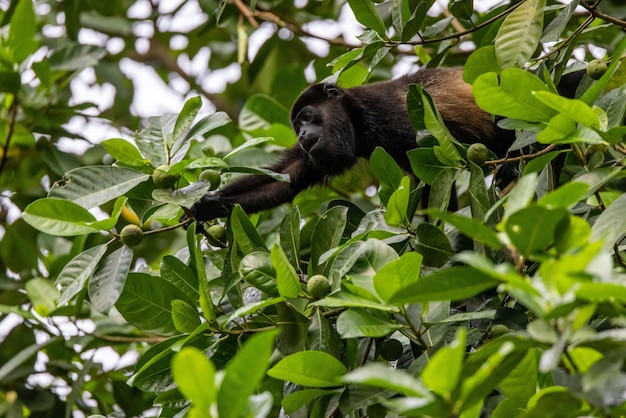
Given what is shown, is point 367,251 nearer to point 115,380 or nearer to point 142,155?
point 142,155

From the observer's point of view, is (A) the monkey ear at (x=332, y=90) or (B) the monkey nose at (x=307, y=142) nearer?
(B) the monkey nose at (x=307, y=142)

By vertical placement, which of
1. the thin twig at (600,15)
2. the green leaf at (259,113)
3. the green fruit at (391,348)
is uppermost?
the thin twig at (600,15)

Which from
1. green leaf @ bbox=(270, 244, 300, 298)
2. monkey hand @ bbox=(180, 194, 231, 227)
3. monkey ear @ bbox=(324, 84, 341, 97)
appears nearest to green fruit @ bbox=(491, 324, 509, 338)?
green leaf @ bbox=(270, 244, 300, 298)

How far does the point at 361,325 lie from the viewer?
1.74 metres

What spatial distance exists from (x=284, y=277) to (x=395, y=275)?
35cm

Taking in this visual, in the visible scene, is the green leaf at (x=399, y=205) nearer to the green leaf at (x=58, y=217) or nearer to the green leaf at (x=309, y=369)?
the green leaf at (x=309, y=369)

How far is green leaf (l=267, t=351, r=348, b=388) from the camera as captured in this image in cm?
168

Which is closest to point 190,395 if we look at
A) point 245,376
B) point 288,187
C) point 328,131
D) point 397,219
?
point 245,376

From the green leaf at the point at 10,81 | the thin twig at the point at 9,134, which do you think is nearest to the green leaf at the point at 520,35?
the green leaf at the point at 10,81

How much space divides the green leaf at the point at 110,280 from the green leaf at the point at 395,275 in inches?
39.3

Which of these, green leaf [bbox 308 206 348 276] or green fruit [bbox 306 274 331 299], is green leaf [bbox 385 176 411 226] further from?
green fruit [bbox 306 274 331 299]

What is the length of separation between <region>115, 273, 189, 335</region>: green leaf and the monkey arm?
2.55ft

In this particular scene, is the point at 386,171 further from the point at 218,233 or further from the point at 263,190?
the point at 263,190

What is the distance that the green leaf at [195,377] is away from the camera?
3.96 feet
